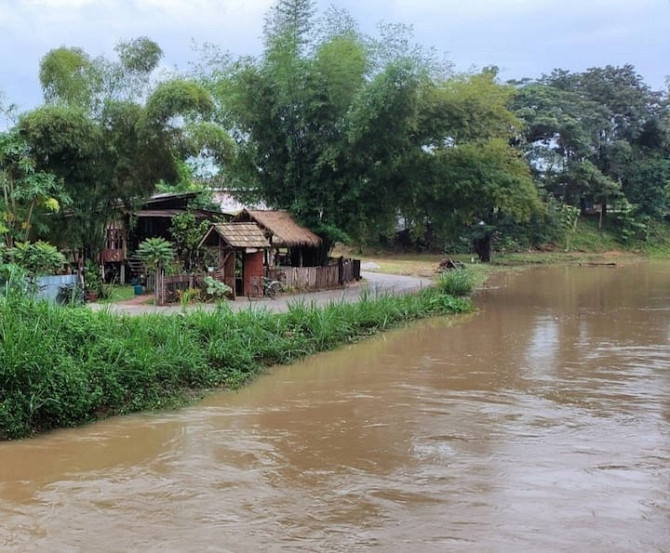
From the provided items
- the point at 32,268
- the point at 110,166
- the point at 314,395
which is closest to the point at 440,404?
the point at 314,395

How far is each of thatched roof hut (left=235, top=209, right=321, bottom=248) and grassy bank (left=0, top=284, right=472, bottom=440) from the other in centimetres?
665

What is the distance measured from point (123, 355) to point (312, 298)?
31.2 ft

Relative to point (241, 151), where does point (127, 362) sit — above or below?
below

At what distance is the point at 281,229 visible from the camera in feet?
61.2

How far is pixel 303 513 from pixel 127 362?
3.66 m

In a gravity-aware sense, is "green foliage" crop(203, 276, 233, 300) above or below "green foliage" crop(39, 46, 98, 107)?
below

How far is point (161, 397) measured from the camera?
816cm

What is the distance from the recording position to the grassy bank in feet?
22.8

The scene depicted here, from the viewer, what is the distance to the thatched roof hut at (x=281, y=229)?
722 inches

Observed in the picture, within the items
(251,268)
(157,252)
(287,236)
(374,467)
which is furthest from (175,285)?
(374,467)

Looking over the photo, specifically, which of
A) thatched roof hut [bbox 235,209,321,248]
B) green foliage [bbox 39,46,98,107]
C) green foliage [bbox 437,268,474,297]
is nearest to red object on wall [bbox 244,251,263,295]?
thatched roof hut [bbox 235,209,321,248]

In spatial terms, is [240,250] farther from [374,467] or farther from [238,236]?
[374,467]

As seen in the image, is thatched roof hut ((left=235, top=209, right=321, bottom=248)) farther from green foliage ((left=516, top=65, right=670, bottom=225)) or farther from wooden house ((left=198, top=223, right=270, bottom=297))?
green foliage ((left=516, top=65, right=670, bottom=225))

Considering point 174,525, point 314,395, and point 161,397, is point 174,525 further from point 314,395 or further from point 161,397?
point 314,395
